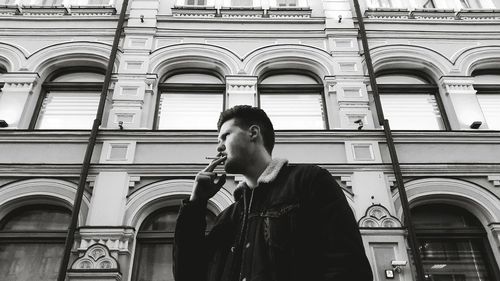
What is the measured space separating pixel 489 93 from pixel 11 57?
10.3 m

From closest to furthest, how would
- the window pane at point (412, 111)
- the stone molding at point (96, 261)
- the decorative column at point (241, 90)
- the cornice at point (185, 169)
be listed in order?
the stone molding at point (96, 261) < the cornice at point (185, 169) < the decorative column at point (241, 90) < the window pane at point (412, 111)

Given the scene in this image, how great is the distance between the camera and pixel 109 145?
812 centimetres

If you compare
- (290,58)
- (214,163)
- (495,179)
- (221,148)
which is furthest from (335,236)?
(290,58)

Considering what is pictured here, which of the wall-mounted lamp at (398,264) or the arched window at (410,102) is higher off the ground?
the arched window at (410,102)

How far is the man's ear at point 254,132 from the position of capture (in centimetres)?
311

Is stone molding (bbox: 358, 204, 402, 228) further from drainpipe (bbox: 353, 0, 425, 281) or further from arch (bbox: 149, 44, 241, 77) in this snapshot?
arch (bbox: 149, 44, 241, 77)

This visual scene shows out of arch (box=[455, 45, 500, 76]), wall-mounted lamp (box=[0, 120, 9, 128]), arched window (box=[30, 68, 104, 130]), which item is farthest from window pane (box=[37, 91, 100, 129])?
arch (box=[455, 45, 500, 76])

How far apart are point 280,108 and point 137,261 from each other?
422 centimetres

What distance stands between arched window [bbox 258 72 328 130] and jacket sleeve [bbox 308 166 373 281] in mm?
6443

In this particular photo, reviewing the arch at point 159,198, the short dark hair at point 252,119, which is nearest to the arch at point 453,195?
the arch at point 159,198

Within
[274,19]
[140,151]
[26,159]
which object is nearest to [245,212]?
[140,151]

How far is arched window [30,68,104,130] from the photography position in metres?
9.05

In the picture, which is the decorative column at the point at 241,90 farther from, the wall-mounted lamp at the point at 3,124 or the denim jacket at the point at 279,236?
the denim jacket at the point at 279,236

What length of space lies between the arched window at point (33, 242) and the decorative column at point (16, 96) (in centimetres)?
179
